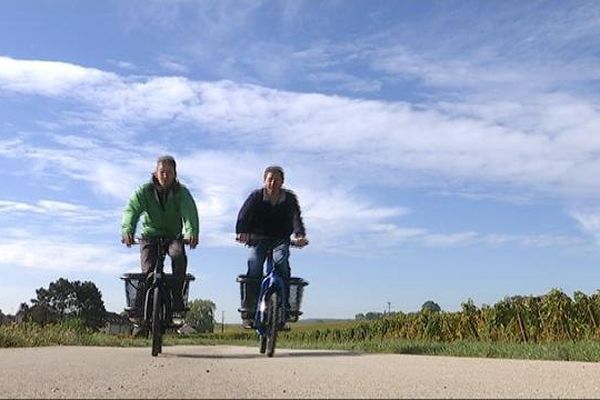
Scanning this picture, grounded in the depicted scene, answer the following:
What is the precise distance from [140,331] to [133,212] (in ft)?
4.86

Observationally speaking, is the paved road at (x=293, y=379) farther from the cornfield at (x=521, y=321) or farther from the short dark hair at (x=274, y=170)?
the cornfield at (x=521, y=321)

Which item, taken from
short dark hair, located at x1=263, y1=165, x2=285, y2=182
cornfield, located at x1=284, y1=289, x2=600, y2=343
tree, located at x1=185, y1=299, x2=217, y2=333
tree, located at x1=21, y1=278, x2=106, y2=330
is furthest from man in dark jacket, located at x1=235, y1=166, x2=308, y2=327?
tree, located at x1=185, y1=299, x2=217, y2=333

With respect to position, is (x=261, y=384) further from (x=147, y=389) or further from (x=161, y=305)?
(x=161, y=305)

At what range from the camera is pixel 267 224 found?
9.09 metres

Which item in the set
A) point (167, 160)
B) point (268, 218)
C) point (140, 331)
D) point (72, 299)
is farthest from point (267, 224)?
point (72, 299)

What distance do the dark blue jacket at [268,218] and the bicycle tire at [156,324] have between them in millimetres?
1370

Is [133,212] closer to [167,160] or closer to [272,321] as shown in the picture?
[167,160]

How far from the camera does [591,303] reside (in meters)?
20.9

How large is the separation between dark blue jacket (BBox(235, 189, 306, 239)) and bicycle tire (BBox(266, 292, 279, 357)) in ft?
2.85

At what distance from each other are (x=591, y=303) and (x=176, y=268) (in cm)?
1604

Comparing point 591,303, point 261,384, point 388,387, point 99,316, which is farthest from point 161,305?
point 99,316

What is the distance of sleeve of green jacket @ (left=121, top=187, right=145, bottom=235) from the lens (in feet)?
28.8

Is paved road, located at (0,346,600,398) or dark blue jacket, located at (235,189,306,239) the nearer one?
paved road, located at (0,346,600,398)

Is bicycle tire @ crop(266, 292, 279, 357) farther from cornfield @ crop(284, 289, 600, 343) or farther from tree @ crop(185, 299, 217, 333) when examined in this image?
tree @ crop(185, 299, 217, 333)
